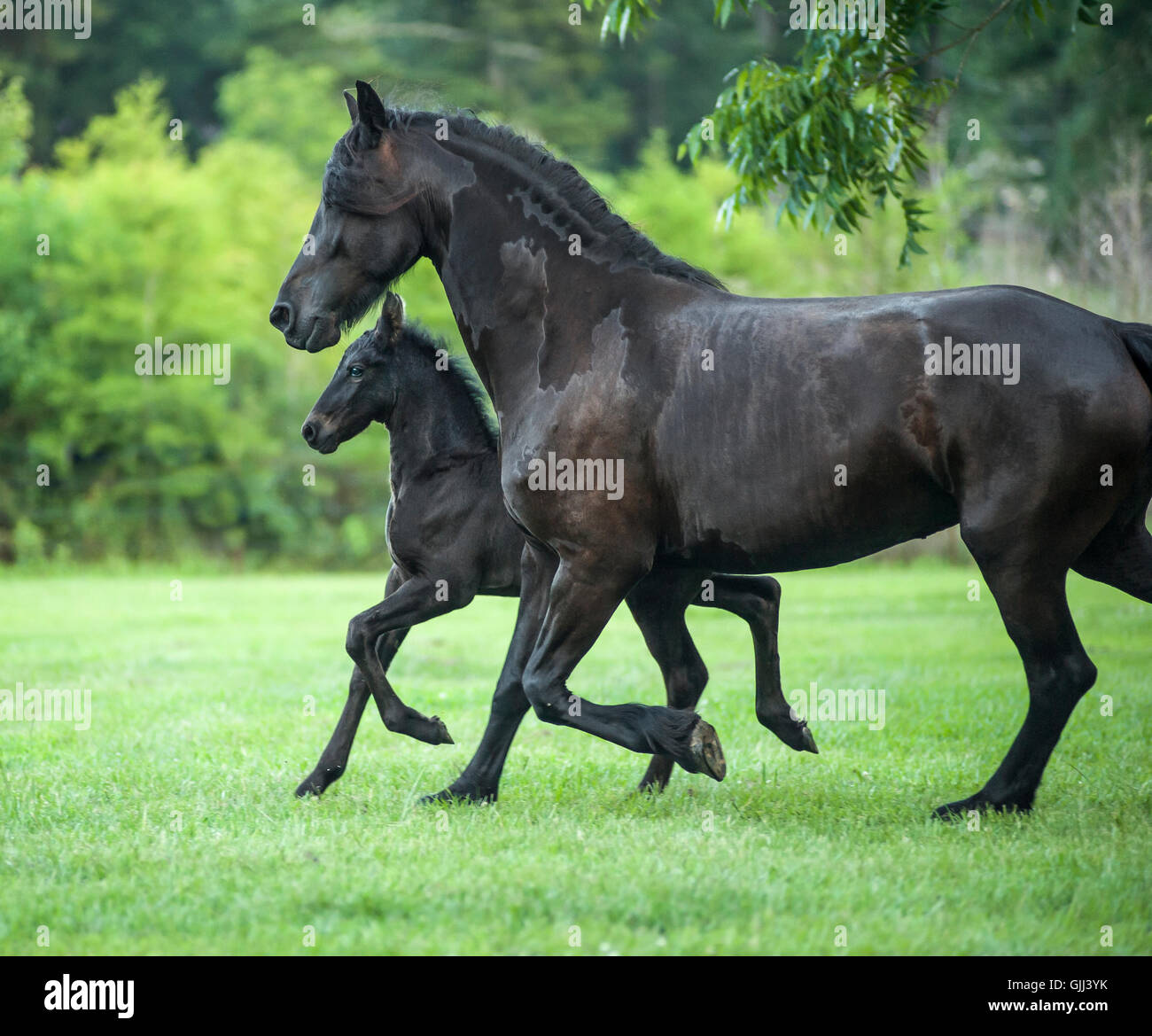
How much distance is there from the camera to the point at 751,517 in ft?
16.5

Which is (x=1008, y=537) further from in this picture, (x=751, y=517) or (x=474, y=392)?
(x=474, y=392)

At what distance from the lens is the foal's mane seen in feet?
18.0

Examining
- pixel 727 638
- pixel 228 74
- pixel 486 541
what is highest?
pixel 228 74

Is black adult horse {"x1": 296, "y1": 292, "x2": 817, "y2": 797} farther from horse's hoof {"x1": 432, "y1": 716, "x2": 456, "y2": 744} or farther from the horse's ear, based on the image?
the horse's ear

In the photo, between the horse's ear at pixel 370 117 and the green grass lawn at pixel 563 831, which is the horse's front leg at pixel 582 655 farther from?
the horse's ear at pixel 370 117

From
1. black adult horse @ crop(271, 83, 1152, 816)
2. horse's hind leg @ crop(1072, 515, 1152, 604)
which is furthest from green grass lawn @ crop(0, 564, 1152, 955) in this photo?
horse's hind leg @ crop(1072, 515, 1152, 604)

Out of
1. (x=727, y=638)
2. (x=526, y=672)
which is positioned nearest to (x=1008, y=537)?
(x=526, y=672)

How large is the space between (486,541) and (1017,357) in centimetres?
251

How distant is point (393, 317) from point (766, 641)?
2.33m

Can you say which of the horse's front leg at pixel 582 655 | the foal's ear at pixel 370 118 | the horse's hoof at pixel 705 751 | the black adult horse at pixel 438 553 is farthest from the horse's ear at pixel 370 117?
the horse's hoof at pixel 705 751

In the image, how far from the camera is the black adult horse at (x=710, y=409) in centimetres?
480

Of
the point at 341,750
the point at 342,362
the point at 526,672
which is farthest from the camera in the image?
the point at 342,362

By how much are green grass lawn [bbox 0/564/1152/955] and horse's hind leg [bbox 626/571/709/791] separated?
7.7 inches

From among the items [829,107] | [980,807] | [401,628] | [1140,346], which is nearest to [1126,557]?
[1140,346]
